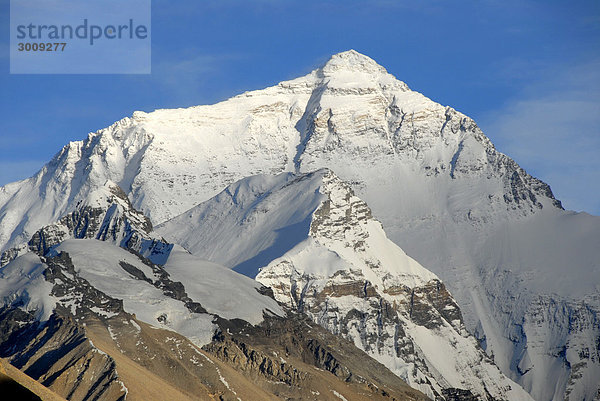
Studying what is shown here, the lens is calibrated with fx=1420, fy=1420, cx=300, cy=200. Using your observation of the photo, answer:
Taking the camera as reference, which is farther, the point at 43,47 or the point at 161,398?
the point at 161,398

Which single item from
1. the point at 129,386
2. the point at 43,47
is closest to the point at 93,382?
the point at 129,386

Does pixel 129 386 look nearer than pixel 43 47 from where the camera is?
No

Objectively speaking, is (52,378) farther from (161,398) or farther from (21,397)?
(21,397)

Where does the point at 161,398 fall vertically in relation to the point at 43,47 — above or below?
below

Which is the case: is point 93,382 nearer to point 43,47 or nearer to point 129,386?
point 129,386

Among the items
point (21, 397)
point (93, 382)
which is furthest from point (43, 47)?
point (21, 397)

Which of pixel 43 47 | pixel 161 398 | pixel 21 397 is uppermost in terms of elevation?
pixel 43 47

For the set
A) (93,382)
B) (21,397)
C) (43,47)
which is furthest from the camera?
(93,382)

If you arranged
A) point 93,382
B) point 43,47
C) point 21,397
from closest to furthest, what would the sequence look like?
1. point 21,397
2. point 43,47
3. point 93,382

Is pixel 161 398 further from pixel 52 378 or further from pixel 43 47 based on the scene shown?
pixel 43 47

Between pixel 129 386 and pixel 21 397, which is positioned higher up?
pixel 129 386
